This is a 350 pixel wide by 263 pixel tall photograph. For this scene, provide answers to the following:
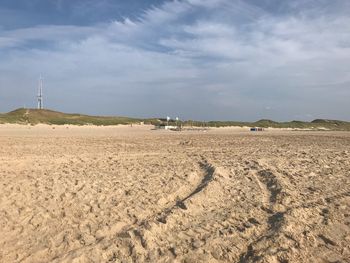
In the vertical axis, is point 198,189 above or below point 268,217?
above

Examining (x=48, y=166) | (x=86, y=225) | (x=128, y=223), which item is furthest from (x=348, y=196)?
(x=48, y=166)

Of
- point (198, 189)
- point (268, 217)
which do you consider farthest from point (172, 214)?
point (198, 189)

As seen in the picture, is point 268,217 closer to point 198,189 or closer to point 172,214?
point 172,214

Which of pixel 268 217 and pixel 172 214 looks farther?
pixel 268 217

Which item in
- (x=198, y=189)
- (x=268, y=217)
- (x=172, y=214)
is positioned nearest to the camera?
(x=172, y=214)

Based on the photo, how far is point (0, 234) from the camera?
657 cm

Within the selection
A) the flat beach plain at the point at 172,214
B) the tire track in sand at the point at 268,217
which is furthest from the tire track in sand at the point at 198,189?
the tire track in sand at the point at 268,217

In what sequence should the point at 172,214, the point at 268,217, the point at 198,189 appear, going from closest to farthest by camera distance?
the point at 172,214, the point at 268,217, the point at 198,189

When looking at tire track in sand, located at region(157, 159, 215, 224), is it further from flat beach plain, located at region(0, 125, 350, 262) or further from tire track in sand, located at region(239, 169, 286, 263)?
tire track in sand, located at region(239, 169, 286, 263)

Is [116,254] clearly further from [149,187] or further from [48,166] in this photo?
[48,166]

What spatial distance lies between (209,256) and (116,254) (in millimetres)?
1179

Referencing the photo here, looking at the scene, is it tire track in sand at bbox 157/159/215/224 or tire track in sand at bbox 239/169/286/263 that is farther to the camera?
tire track in sand at bbox 157/159/215/224

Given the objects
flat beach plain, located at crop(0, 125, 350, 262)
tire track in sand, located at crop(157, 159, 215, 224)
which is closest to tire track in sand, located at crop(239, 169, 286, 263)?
flat beach plain, located at crop(0, 125, 350, 262)

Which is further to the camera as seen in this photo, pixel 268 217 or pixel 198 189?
pixel 198 189
